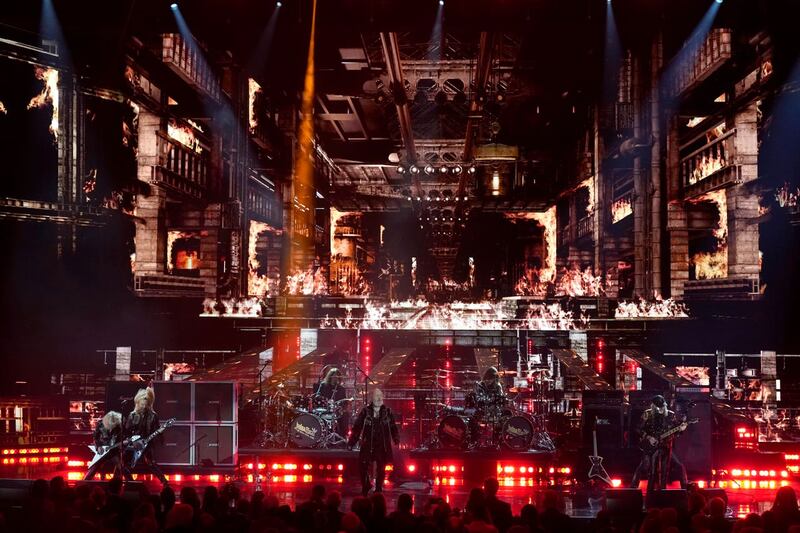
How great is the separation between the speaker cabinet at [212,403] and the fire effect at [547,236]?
29.4 meters

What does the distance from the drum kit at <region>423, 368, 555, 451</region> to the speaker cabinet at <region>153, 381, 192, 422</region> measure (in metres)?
4.36

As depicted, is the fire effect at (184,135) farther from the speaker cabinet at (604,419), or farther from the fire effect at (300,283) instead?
the speaker cabinet at (604,419)

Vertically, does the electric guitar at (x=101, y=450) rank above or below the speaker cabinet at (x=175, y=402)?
below

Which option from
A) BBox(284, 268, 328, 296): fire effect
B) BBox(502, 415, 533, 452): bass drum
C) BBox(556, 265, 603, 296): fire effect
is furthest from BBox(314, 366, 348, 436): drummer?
BBox(556, 265, 603, 296): fire effect

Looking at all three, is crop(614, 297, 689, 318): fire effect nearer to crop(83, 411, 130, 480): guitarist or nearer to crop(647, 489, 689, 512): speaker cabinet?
crop(647, 489, 689, 512): speaker cabinet

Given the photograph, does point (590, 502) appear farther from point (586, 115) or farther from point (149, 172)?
point (586, 115)

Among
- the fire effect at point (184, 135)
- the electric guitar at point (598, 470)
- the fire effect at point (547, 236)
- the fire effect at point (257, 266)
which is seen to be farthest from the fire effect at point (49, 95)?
the fire effect at point (547, 236)

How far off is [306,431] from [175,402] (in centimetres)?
239

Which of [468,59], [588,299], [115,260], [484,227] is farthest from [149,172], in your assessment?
[484,227]

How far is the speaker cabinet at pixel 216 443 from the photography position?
459 inches

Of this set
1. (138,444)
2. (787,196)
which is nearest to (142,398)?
(138,444)

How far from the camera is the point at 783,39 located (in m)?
16.3

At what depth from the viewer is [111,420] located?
10836 millimetres

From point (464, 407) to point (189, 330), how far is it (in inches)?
441
